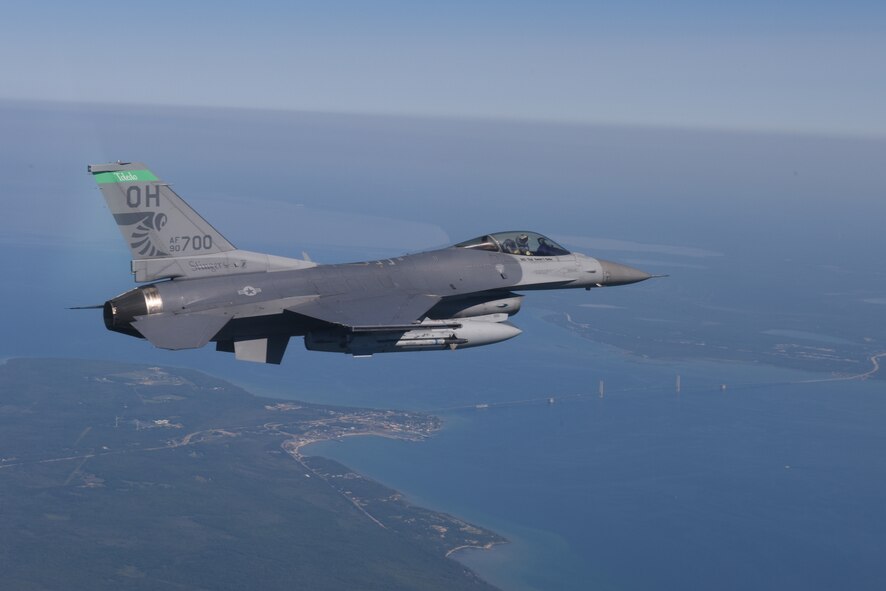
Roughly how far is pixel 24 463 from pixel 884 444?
103317mm

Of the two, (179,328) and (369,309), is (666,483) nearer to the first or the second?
(369,309)

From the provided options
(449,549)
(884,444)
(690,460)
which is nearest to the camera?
(449,549)

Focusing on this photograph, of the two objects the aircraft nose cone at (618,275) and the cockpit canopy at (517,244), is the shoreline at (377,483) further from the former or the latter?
the cockpit canopy at (517,244)

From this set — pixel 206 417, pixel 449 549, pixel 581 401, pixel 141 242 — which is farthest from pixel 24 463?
pixel 141 242

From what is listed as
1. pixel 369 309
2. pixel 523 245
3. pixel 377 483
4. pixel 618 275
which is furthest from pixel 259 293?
pixel 377 483

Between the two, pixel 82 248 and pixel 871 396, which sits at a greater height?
pixel 82 248

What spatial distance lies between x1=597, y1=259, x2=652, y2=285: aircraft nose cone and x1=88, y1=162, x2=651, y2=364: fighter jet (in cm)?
406

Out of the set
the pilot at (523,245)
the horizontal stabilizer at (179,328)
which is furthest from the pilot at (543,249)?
the horizontal stabilizer at (179,328)

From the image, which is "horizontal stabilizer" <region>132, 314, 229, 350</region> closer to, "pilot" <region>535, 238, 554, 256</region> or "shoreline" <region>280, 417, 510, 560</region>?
"pilot" <region>535, 238, 554, 256</region>

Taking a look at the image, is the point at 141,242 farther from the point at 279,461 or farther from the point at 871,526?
the point at 871,526

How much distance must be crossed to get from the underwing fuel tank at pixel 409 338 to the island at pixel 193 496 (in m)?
55.0

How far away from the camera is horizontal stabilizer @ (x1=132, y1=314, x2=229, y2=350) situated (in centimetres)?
2045

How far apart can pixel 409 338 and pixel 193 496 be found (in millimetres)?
74970

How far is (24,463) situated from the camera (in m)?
100
